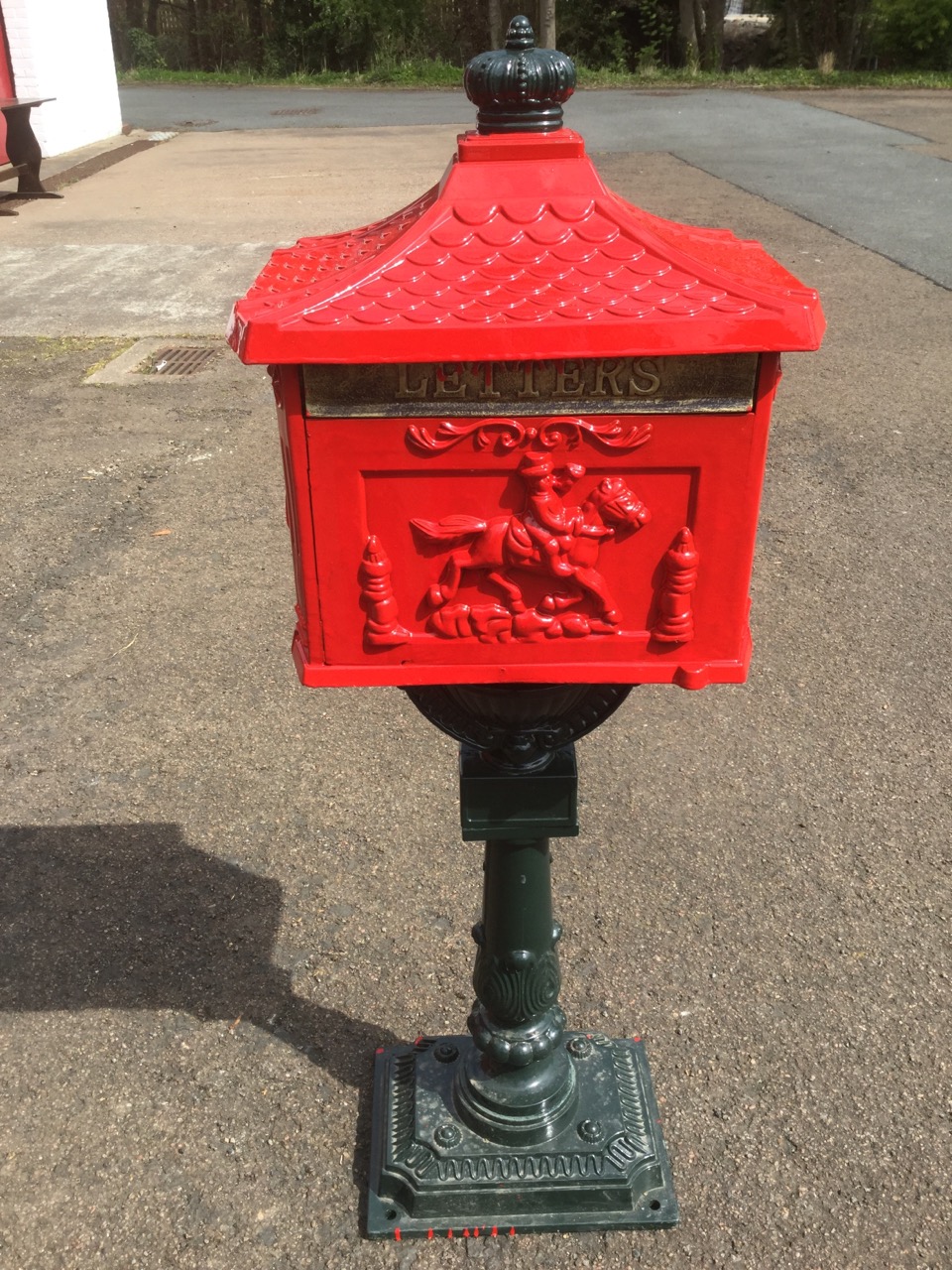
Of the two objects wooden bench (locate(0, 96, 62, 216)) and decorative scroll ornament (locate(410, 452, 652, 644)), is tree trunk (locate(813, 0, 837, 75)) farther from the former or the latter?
decorative scroll ornament (locate(410, 452, 652, 644))

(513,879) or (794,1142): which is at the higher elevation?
Answer: (513,879)

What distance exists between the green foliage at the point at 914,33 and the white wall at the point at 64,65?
17230 mm

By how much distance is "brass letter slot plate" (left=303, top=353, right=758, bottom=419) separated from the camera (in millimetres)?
1465

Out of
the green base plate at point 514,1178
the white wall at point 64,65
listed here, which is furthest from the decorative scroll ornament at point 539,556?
the white wall at point 64,65

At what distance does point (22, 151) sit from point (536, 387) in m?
11.8

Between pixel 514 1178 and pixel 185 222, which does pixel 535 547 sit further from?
pixel 185 222

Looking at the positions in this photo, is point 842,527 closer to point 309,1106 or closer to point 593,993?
point 593,993

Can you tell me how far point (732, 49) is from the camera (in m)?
28.5

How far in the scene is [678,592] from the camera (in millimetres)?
1628

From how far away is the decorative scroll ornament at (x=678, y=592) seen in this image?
1.60 metres

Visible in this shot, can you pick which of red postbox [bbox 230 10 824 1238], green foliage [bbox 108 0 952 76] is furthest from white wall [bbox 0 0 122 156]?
red postbox [bbox 230 10 824 1238]

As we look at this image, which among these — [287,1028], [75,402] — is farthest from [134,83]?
[287,1028]

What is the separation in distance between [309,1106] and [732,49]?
103ft

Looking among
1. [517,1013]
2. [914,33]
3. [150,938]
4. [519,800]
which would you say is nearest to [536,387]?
[519,800]
